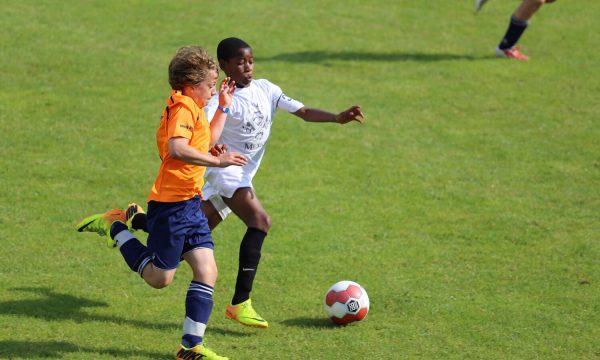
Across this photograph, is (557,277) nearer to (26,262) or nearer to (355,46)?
(26,262)

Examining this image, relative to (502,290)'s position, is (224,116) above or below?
above

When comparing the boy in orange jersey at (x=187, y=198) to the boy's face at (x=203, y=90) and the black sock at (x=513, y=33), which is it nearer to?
the boy's face at (x=203, y=90)

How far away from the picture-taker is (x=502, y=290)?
8.17 m

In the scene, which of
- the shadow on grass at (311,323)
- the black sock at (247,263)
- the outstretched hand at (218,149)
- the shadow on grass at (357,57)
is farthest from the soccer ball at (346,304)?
the shadow on grass at (357,57)

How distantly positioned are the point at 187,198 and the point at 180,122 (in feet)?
1.92

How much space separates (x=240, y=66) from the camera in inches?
288

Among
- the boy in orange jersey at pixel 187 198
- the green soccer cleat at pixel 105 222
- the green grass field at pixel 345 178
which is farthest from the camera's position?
the green soccer cleat at pixel 105 222

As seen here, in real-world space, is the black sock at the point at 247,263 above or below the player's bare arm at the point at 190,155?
below

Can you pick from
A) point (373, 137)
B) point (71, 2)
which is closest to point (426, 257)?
point (373, 137)

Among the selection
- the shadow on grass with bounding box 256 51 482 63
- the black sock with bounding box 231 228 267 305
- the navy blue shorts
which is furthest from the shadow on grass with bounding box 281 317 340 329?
the shadow on grass with bounding box 256 51 482 63

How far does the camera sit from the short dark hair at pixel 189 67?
6336mm

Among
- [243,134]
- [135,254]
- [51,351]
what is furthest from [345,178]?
[51,351]

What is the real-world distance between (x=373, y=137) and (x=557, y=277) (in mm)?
4169

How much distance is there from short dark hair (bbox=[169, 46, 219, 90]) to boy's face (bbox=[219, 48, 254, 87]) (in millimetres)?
887
